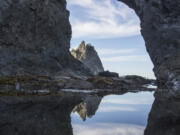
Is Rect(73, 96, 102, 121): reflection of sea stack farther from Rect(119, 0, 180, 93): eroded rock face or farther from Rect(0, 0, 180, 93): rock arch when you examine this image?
Rect(119, 0, 180, 93): eroded rock face

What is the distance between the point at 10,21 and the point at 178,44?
1371 inches

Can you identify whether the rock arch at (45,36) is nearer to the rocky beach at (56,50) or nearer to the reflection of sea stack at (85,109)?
the rocky beach at (56,50)

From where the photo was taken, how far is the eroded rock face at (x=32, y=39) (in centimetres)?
4191

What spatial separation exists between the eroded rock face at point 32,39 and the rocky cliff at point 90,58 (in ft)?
358

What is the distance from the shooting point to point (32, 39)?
1869 inches

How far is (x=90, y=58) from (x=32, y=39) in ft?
406

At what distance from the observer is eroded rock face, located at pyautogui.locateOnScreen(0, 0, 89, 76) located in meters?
41.9

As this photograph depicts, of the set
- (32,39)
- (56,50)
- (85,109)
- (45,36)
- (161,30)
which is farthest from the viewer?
(56,50)

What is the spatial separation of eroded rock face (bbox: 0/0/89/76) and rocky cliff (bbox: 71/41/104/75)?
108986 millimetres

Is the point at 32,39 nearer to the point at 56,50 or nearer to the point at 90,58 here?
the point at 56,50

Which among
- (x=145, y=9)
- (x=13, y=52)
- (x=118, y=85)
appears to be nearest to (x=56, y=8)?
(x=13, y=52)

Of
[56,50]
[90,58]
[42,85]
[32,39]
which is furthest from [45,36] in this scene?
[90,58]

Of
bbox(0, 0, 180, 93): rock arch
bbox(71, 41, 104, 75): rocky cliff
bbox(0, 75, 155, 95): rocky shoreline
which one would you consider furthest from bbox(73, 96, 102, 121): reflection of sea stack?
bbox(71, 41, 104, 75): rocky cliff

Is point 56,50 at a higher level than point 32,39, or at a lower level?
lower
